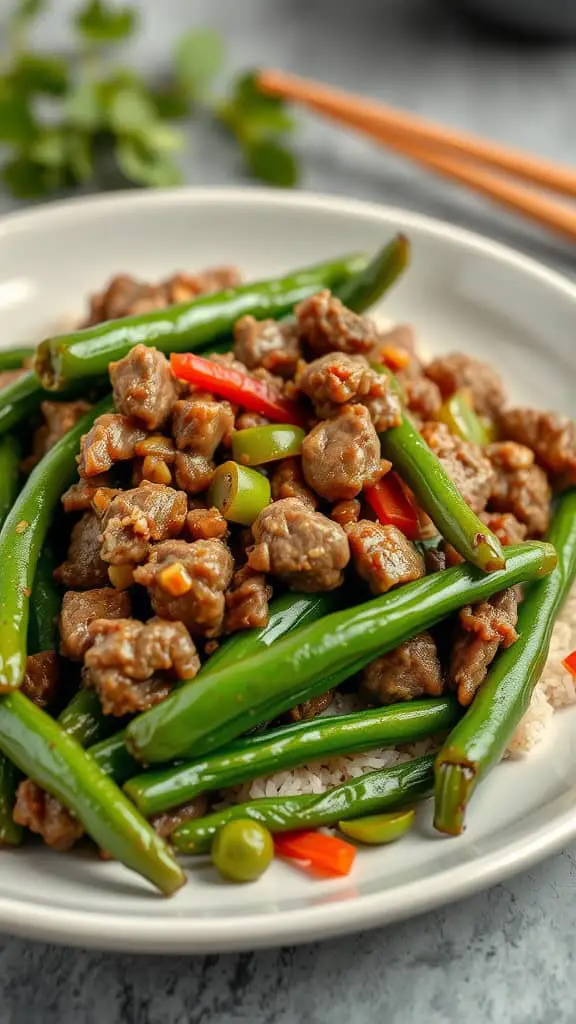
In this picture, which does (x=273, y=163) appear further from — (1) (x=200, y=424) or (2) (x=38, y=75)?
(1) (x=200, y=424)

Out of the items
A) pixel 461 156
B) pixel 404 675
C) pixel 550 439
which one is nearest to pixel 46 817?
pixel 404 675

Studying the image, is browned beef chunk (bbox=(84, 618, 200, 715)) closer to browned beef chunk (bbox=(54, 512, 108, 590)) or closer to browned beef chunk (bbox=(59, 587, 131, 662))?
browned beef chunk (bbox=(59, 587, 131, 662))

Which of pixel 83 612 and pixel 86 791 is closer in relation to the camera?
pixel 86 791

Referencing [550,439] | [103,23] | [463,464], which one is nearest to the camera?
[463,464]

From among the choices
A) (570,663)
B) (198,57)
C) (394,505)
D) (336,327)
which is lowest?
(570,663)

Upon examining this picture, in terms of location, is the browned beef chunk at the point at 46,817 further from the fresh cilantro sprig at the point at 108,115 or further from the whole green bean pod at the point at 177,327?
the fresh cilantro sprig at the point at 108,115

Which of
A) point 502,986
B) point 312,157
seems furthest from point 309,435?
point 312,157
